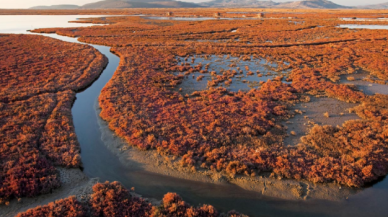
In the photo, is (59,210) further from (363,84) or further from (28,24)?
(28,24)

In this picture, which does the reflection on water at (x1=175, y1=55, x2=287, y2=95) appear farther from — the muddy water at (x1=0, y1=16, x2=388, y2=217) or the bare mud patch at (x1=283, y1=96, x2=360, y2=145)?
the muddy water at (x1=0, y1=16, x2=388, y2=217)

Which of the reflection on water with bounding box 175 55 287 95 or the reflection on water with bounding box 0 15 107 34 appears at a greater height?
the reflection on water with bounding box 0 15 107 34

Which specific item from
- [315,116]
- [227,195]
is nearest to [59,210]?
[227,195]

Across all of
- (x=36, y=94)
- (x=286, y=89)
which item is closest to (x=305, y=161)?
(x=286, y=89)

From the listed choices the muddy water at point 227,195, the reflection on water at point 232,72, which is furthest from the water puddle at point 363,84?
the muddy water at point 227,195

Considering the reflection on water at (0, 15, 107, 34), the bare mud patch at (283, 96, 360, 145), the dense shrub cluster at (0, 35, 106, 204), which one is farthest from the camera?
the reflection on water at (0, 15, 107, 34)

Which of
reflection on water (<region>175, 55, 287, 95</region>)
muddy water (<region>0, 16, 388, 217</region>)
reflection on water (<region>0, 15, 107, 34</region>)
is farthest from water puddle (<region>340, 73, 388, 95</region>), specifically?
reflection on water (<region>0, 15, 107, 34</region>)

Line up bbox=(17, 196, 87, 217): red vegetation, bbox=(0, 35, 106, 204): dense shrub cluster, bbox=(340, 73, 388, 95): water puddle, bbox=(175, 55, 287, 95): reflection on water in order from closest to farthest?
bbox=(17, 196, 87, 217): red vegetation, bbox=(0, 35, 106, 204): dense shrub cluster, bbox=(340, 73, 388, 95): water puddle, bbox=(175, 55, 287, 95): reflection on water

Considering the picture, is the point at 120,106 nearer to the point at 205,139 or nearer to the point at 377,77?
the point at 205,139
